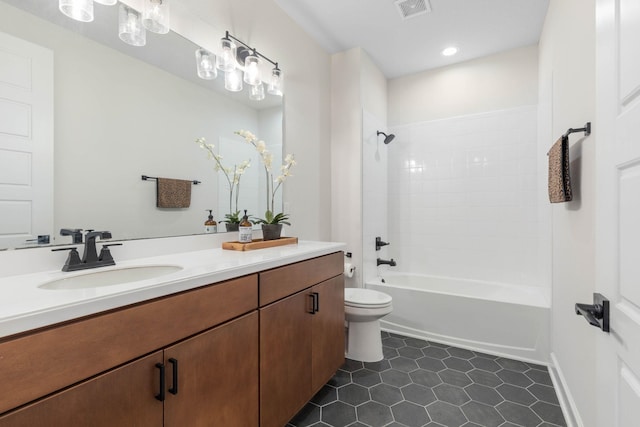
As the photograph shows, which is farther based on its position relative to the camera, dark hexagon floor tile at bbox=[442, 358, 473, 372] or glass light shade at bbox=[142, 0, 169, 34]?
dark hexagon floor tile at bbox=[442, 358, 473, 372]

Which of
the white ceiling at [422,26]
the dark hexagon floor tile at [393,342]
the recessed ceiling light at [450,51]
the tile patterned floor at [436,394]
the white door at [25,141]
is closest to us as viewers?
the white door at [25,141]

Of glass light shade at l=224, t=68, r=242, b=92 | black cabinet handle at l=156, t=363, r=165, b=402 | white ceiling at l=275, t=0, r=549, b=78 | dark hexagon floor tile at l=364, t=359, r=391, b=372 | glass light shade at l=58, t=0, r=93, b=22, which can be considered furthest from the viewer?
white ceiling at l=275, t=0, r=549, b=78

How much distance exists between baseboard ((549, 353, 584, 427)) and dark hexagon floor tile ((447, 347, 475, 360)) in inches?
20.2

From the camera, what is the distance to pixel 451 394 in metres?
1.90

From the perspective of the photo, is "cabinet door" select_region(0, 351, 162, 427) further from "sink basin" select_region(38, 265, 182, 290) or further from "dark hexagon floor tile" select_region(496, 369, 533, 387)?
"dark hexagon floor tile" select_region(496, 369, 533, 387)

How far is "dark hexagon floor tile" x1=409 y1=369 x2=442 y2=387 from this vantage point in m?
2.02

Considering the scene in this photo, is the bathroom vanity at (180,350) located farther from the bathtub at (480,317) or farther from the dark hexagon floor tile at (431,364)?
the bathtub at (480,317)

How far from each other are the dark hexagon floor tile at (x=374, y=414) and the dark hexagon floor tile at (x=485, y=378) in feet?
2.44

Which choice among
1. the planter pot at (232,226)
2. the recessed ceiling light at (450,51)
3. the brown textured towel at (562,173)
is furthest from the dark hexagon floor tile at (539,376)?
the recessed ceiling light at (450,51)

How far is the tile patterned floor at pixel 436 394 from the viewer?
5.46ft

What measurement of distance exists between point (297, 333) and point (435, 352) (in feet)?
4.88

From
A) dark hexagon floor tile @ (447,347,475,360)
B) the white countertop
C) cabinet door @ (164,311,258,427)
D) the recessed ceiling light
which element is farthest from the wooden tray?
the recessed ceiling light

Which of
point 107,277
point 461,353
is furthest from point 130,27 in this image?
point 461,353

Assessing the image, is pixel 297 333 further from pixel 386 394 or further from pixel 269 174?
pixel 269 174
